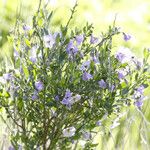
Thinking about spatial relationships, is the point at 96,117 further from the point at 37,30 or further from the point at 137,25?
the point at 137,25

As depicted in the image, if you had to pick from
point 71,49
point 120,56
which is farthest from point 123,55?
point 71,49

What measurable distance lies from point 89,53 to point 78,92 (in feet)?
0.35

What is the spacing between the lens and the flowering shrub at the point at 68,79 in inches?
43.8

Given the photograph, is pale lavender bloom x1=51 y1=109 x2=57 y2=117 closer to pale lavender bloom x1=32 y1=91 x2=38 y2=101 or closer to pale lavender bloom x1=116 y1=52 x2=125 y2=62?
pale lavender bloom x1=32 y1=91 x2=38 y2=101

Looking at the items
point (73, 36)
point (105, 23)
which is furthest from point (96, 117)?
point (105, 23)

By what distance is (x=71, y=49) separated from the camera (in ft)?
3.67

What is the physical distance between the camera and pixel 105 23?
14.8 ft

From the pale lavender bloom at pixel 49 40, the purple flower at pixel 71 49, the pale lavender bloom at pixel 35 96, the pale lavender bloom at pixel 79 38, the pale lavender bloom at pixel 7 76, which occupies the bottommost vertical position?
the pale lavender bloom at pixel 35 96

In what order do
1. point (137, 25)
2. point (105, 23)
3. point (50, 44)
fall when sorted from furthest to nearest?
point (137, 25)
point (105, 23)
point (50, 44)

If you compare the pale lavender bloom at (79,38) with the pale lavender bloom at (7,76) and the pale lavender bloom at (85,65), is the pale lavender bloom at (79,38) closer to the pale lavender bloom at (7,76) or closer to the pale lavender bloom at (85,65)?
the pale lavender bloom at (85,65)

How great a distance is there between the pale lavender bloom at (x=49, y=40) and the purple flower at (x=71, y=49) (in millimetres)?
36

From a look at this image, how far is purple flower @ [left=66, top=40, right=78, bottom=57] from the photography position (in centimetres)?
111

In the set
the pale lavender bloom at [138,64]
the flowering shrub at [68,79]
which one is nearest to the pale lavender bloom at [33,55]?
the flowering shrub at [68,79]

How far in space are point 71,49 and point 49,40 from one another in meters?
0.06
